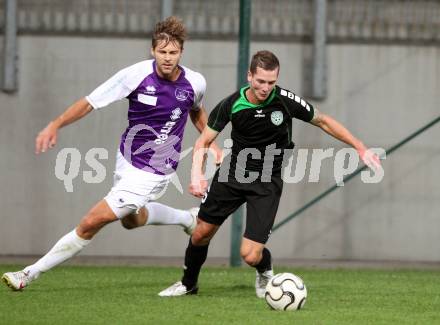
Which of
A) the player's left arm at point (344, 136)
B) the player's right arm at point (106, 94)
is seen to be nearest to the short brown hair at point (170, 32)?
the player's right arm at point (106, 94)

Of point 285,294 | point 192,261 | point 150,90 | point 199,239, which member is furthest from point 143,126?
point 285,294

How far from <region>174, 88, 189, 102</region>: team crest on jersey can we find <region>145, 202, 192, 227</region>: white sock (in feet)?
3.81

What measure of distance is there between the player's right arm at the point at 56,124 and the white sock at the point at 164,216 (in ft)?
4.63

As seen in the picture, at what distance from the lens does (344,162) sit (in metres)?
12.6

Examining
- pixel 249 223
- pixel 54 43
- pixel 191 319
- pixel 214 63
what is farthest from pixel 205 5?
pixel 191 319

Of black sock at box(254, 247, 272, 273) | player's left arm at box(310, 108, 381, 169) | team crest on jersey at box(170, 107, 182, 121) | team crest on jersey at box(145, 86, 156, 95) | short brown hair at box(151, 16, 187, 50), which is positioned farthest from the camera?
team crest on jersey at box(170, 107, 182, 121)

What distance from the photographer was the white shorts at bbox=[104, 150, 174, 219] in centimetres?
771

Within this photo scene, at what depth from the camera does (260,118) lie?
740 cm

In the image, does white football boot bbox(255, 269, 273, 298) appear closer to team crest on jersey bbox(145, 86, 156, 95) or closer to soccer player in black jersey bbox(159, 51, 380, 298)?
soccer player in black jersey bbox(159, 51, 380, 298)

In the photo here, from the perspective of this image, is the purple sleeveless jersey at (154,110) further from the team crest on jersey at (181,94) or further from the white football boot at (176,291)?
the white football boot at (176,291)

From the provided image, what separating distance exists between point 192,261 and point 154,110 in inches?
44.3

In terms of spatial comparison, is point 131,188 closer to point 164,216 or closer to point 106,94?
point 106,94

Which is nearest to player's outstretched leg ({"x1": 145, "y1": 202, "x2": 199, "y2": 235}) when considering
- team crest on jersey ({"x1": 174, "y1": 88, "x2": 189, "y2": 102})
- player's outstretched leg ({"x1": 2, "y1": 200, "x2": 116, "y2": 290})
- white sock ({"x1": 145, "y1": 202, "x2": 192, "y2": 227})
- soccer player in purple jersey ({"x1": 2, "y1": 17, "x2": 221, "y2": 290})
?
white sock ({"x1": 145, "y1": 202, "x2": 192, "y2": 227})

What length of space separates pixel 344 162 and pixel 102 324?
22.0 ft
